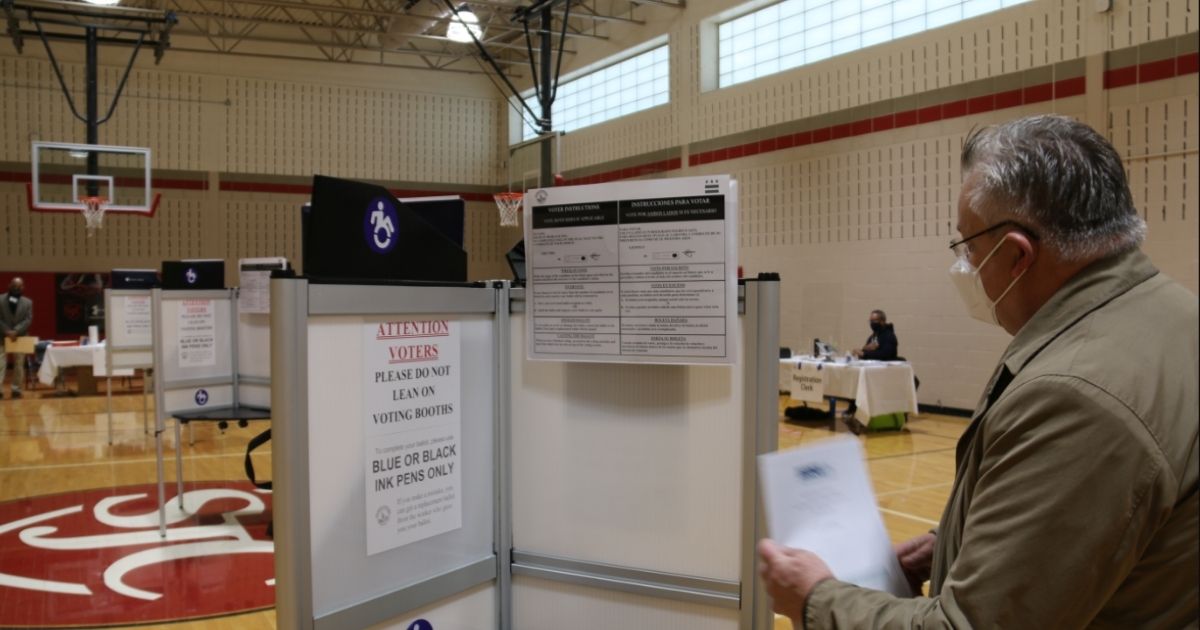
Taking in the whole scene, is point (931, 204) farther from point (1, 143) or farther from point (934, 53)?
point (1, 143)

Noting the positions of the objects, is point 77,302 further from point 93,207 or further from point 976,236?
point 976,236

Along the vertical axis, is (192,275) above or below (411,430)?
above

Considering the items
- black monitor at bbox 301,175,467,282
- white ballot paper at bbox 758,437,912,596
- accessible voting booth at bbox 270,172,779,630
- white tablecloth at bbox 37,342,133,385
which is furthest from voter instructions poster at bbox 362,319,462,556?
white tablecloth at bbox 37,342,133,385

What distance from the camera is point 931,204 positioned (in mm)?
10414

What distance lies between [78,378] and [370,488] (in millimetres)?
13125

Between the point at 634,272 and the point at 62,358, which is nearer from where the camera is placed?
the point at 634,272

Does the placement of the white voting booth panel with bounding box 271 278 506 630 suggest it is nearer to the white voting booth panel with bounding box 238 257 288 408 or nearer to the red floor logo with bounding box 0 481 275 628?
the red floor logo with bounding box 0 481 275 628

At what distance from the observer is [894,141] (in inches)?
425

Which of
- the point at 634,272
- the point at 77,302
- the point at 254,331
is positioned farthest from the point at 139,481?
the point at 77,302

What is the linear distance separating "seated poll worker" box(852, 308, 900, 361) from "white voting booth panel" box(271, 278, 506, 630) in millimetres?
8190

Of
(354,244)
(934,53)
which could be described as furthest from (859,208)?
(354,244)

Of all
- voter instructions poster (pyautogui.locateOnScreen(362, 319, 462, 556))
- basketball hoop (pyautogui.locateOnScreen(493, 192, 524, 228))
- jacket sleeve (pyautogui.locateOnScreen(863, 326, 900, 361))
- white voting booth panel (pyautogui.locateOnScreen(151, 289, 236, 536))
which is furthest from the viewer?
basketball hoop (pyautogui.locateOnScreen(493, 192, 524, 228))

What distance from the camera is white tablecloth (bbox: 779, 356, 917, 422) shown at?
8773 millimetres

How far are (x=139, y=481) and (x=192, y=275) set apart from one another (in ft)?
7.31
